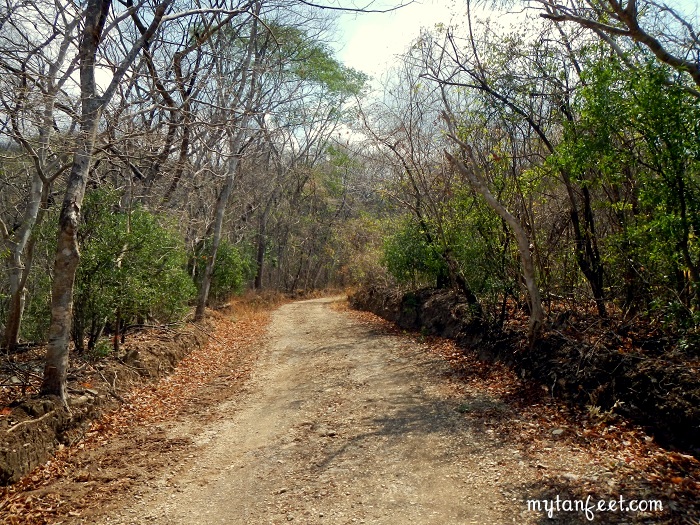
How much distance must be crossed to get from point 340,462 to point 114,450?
2.83 meters

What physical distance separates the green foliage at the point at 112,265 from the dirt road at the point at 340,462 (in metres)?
2.82

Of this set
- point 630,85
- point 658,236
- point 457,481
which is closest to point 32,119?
point 457,481

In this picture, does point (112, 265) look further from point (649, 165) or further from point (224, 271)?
point (224, 271)

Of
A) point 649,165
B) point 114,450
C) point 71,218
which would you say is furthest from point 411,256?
point 114,450

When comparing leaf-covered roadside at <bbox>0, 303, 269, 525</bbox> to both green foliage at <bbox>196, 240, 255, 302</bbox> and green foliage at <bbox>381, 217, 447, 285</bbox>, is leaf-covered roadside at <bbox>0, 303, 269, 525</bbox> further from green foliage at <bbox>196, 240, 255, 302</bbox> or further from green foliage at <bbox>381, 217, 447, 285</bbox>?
green foliage at <bbox>196, 240, 255, 302</bbox>

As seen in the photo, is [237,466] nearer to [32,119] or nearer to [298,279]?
[32,119]

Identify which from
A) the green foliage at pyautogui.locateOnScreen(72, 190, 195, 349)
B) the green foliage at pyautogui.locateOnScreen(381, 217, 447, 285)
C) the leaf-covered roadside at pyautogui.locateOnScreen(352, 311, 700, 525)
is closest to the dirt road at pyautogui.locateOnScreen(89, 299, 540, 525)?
the leaf-covered roadside at pyautogui.locateOnScreen(352, 311, 700, 525)

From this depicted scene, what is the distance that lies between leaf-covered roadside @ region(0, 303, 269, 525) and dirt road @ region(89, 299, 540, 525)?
419 mm

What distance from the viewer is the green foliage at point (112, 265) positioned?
Result: 330 inches

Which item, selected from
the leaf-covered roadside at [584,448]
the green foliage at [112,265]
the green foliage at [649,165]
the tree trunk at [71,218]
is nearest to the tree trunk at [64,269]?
the tree trunk at [71,218]

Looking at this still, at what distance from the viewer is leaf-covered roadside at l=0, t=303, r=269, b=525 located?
4.67 m

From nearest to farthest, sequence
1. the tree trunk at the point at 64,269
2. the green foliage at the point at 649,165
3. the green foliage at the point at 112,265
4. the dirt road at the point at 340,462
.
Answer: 1. the dirt road at the point at 340,462
2. the green foliage at the point at 649,165
3. the tree trunk at the point at 64,269
4. the green foliage at the point at 112,265

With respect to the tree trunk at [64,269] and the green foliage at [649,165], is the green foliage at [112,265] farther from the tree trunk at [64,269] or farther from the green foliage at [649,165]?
the green foliage at [649,165]

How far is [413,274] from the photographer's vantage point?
16297 millimetres
